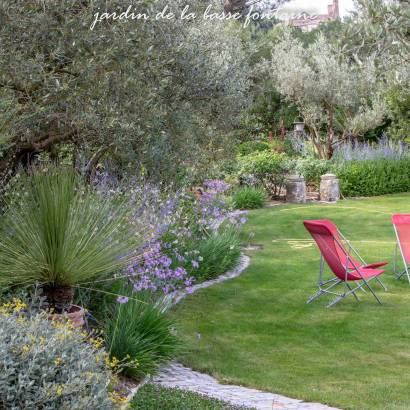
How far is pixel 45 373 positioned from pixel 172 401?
1600 millimetres

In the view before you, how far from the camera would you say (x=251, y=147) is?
74.5 feet

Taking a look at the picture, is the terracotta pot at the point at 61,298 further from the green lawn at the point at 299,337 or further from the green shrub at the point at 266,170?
the green shrub at the point at 266,170

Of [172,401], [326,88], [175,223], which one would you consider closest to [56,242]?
[172,401]

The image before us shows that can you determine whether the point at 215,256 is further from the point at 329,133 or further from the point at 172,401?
the point at 329,133

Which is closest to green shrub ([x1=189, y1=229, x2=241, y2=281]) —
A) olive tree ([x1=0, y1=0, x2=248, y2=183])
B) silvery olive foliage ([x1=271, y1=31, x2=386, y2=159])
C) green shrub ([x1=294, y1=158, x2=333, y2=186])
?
olive tree ([x1=0, y1=0, x2=248, y2=183])

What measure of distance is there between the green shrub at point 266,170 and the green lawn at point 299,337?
751 centimetres

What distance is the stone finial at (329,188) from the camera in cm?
1770

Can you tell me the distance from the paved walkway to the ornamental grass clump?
5.48 feet

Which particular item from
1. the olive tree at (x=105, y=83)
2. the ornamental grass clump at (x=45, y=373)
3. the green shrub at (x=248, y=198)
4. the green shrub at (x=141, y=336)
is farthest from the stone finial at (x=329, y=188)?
the ornamental grass clump at (x=45, y=373)

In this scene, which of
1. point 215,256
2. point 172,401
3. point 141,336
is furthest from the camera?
point 215,256

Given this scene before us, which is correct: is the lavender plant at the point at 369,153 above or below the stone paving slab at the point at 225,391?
above

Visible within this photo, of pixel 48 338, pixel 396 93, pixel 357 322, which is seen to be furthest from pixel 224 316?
pixel 396 93

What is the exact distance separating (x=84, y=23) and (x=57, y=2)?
12.6 inches

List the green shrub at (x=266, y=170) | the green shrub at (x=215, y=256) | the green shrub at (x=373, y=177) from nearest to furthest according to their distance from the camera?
Result: 1. the green shrub at (x=215, y=256)
2. the green shrub at (x=266, y=170)
3. the green shrub at (x=373, y=177)
